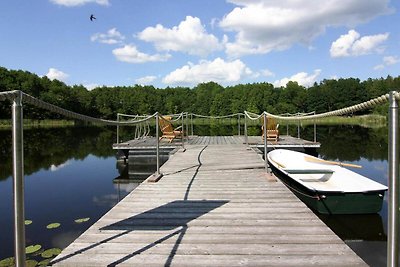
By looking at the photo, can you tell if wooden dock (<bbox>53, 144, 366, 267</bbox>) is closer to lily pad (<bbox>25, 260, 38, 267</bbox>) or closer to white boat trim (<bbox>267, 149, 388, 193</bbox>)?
lily pad (<bbox>25, 260, 38, 267</bbox>)

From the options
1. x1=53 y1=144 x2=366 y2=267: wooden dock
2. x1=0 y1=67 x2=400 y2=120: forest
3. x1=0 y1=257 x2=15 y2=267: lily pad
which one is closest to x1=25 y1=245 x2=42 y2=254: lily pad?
x1=0 y1=257 x2=15 y2=267: lily pad

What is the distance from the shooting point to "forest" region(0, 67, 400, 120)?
74062 millimetres

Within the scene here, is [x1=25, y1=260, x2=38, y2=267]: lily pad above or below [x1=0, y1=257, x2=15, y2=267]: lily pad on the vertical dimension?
above

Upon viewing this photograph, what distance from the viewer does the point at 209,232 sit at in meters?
3.38

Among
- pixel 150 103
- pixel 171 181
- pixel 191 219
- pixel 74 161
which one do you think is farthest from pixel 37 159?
pixel 150 103

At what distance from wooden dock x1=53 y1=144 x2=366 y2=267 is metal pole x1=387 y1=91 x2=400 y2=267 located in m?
0.81

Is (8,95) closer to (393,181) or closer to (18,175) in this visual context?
(18,175)

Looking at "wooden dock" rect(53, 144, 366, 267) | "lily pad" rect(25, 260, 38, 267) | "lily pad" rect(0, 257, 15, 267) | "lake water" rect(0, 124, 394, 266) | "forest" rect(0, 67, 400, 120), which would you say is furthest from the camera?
"forest" rect(0, 67, 400, 120)

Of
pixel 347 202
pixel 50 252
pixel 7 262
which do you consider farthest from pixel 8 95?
pixel 347 202

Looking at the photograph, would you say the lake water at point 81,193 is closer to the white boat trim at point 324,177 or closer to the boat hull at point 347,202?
the boat hull at point 347,202

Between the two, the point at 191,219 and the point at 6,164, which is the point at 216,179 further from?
the point at 6,164

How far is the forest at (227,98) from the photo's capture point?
74.1m

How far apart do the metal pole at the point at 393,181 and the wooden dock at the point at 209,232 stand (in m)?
0.81

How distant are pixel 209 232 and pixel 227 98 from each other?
80.6m
